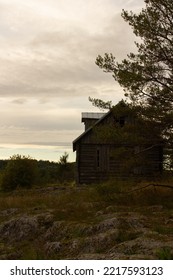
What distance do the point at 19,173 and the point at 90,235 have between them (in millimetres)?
27764

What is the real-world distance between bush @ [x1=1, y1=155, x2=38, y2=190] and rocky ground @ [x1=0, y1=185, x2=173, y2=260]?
22.4 metres

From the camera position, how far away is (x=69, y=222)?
41.9 feet

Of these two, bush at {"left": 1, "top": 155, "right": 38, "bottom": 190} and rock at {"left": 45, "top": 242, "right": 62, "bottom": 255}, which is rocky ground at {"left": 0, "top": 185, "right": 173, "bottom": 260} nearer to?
rock at {"left": 45, "top": 242, "right": 62, "bottom": 255}

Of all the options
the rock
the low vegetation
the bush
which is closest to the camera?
the low vegetation

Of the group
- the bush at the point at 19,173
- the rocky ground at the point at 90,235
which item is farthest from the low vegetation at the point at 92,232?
the bush at the point at 19,173

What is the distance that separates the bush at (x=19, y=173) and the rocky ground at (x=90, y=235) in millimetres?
22386

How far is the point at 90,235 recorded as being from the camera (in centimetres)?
1123

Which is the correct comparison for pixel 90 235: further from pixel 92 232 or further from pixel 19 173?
pixel 19 173

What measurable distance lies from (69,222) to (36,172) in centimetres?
2644

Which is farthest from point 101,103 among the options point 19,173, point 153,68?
point 19,173

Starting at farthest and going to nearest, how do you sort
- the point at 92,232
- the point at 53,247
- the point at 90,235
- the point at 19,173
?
the point at 19,173 < the point at 92,232 < the point at 90,235 < the point at 53,247

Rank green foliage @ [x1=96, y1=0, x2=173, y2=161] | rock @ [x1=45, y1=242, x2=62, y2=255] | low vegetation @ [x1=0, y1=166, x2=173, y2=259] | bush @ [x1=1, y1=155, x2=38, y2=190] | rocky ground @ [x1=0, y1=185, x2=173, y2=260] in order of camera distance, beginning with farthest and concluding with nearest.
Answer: bush @ [x1=1, y1=155, x2=38, y2=190], green foliage @ [x1=96, y1=0, x2=173, y2=161], rock @ [x1=45, y1=242, x2=62, y2=255], low vegetation @ [x1=0, y1=166, x2=173, y2=259], rocky ground @ [x1=0, y1=185, x2=173, y2=260]

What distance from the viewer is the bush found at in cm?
3769

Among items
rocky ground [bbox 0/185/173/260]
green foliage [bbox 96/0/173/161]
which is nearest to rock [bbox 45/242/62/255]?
rocky ground [bbox 0/185/173/260]
